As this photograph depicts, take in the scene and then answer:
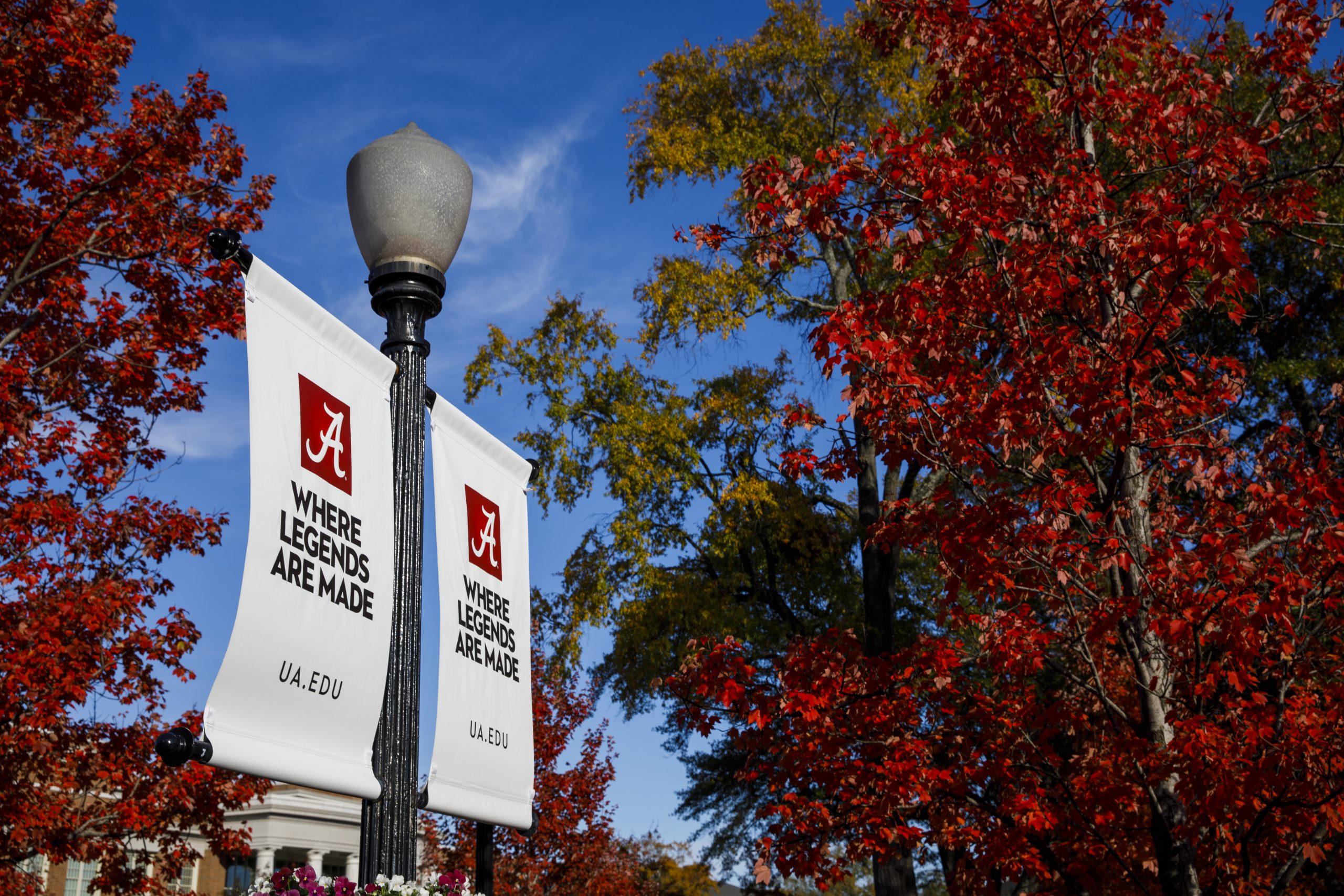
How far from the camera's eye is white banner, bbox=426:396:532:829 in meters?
4.90

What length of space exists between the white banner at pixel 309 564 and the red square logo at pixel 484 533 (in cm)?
89

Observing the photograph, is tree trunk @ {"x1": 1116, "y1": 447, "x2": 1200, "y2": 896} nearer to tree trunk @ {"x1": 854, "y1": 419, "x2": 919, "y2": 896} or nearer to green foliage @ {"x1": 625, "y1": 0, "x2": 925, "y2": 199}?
tree trunk @ {"x1": 854, "y1": 419, "x2": 919, "y2": 896}

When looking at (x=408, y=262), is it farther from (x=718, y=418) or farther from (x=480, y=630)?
(x=718, y=418)

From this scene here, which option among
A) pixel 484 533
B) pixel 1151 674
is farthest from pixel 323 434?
pixel 1151 674

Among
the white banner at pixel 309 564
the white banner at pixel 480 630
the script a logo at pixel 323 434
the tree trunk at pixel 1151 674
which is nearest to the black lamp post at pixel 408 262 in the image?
the white banner at pixel 309 564

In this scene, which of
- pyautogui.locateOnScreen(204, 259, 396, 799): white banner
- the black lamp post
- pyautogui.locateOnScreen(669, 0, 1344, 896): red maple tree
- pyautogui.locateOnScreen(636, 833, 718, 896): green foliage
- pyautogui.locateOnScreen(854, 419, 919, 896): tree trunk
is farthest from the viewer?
pyautogui.locateOnScreen(636, 833, 718, 896): green foliage

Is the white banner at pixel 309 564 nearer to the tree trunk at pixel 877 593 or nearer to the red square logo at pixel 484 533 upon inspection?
the red square logo at pixel 484 533

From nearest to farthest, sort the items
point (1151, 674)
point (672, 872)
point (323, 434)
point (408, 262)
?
point (323, 434), point (408, 262), point (1151, 674), point (672, 872)

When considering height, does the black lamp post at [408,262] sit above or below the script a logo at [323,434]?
above

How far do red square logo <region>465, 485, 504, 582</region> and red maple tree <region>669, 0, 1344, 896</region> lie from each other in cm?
299

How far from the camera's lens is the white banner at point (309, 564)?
3.60 m

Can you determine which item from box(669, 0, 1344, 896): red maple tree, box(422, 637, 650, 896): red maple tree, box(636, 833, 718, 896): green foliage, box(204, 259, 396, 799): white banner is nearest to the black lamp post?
box(204, 259, 396, 799): white banner

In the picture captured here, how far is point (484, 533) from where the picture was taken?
5586 millimetres

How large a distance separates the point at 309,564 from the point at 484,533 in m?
1.68
